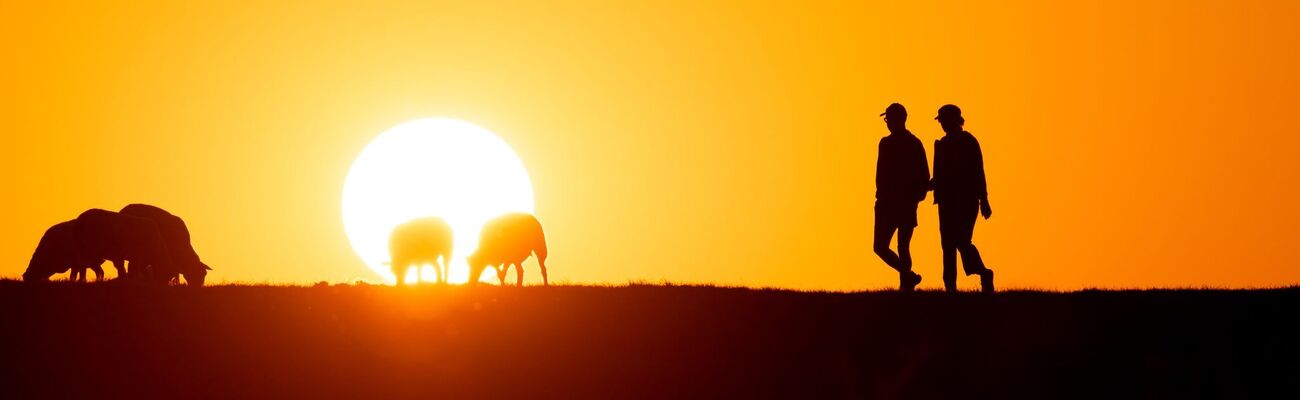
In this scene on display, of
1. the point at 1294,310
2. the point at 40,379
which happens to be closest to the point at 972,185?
the point at 1294,310

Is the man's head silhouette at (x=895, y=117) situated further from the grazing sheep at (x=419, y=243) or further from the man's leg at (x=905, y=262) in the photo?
the grazing sheep at (x=419, y=243)

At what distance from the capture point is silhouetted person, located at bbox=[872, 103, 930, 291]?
24.5 meters

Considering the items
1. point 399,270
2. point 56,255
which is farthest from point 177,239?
point 399,270

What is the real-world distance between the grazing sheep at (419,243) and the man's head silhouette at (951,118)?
10797 mm

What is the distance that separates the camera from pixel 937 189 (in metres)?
24.5

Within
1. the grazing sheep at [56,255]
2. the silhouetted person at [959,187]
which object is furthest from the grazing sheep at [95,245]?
the silhouetted person at [959,187]

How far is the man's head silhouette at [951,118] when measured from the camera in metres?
24.4

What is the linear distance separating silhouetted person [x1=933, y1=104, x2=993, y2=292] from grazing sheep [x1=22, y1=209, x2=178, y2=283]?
15.5 metres

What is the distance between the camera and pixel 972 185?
2425 cm

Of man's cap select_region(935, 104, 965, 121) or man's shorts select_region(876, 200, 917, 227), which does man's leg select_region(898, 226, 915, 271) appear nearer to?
man's shorts select_region(876, 200, 917, 227)

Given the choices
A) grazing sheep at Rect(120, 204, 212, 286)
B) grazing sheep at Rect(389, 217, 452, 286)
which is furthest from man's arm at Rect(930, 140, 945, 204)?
grazing sheep at Rect(120, 204, 212, 286)

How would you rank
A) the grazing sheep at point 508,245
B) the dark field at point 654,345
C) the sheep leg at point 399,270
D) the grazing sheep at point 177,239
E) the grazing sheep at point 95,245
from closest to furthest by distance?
the dark field at point 654,345
the grazing sheep at point 95,245
the sheep leg at point 399,270
the grazing sheep at point 508,245
the grazing sheep at point 177,239

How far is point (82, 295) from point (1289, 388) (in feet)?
57.4

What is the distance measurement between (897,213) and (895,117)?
1463 mm
